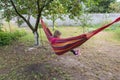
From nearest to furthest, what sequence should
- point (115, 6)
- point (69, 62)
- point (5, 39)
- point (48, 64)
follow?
point (48, 64) → point (69, 62) → point (5, 39) → point (115, 6)

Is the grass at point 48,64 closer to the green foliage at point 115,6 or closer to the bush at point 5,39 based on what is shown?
the bush at point 5,39

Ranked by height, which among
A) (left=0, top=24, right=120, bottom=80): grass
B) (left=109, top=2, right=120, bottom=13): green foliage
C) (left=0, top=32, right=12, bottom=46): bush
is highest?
(left=109, top=2, right=120, bottom=13): green foliage

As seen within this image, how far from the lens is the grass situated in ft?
13.1

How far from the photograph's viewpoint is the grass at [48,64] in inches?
157

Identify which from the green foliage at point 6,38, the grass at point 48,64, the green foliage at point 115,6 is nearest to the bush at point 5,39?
the green foliage at point 6,38

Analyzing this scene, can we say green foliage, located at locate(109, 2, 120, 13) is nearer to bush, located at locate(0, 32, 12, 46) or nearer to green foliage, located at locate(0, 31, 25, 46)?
green foliage, located at locate(0, 31, 25, 46)

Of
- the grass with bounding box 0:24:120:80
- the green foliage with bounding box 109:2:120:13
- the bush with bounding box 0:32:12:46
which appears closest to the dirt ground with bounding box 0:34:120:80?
the grass with bounding box 0:24:120:80

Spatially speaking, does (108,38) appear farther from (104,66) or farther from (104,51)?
(104,66)

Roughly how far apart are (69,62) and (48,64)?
0.50 m

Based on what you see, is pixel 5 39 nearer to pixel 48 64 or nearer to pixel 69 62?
pixel 48 64

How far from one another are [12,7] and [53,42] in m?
2.75

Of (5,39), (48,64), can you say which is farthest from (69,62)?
(5,39)

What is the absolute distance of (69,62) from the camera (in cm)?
468

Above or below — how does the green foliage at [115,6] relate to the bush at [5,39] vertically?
above
